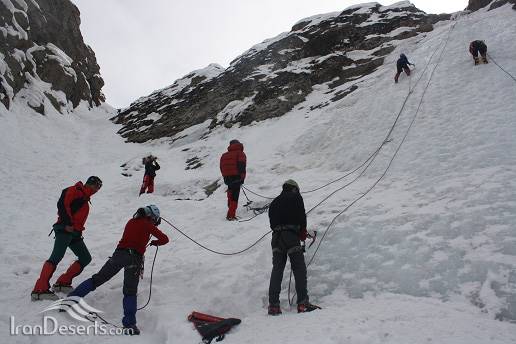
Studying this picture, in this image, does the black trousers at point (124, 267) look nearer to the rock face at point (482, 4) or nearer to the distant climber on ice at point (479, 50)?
the distant climber on ice at point (479, 50)

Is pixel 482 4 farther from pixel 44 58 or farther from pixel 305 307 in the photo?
pixel 44 58

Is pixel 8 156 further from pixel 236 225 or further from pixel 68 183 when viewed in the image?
pixel 236 225

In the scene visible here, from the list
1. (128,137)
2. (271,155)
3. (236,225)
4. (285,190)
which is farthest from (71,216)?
(128,137)

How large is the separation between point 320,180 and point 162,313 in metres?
7.02

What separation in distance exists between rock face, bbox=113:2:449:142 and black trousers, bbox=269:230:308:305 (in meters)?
15.7

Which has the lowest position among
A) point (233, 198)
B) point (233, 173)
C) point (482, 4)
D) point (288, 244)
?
point (233, 198)

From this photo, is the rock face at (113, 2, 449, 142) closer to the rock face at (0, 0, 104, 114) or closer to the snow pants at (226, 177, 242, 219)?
the rock face at (0, 0, 104, 114)

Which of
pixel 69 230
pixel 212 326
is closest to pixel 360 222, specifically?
pixel 212 326

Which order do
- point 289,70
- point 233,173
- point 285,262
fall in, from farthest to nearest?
point 289,70
point 233,173
point 285,262

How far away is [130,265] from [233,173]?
5.52 meters

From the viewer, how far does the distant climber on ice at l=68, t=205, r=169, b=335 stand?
5.95 meters

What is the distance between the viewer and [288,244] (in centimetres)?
628

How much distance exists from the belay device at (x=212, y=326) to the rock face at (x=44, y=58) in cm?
2319

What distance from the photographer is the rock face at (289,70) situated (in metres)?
25.4
